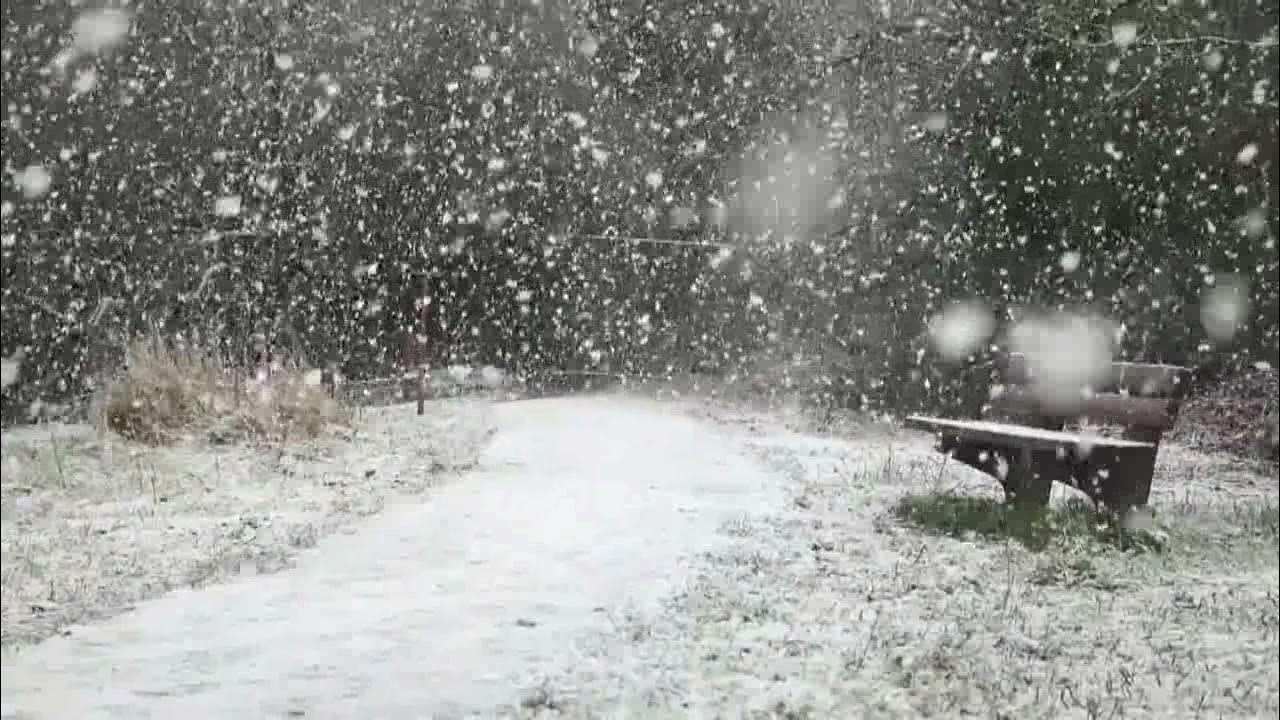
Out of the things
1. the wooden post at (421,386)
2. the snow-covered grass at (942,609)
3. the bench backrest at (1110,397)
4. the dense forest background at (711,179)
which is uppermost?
the dense forest background at (711,179)

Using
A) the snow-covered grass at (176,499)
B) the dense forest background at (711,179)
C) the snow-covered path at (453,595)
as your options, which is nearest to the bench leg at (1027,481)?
the dense forest background at (711,179)

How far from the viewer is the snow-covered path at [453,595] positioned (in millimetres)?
1602

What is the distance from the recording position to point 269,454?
1.75 meters

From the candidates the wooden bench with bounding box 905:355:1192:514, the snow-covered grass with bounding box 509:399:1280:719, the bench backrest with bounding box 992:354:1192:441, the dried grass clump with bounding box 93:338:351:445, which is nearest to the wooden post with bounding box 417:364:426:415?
the dried grass clump with bounding box 93:338:351:445

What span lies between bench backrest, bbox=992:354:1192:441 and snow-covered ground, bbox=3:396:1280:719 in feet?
0.46

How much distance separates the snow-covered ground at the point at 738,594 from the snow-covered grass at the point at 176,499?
83 millimetres

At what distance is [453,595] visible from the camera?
6.87 ft

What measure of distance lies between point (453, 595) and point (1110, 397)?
1.33 m

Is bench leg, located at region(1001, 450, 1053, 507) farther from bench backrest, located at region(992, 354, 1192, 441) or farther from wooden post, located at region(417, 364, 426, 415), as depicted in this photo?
wooden post, located at region(417, 364, 426, 415)

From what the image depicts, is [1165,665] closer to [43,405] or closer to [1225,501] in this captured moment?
[1225,501]

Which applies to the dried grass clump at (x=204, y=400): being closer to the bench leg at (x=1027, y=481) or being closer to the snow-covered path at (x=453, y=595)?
the snow-covered path at (x=453, y=595)

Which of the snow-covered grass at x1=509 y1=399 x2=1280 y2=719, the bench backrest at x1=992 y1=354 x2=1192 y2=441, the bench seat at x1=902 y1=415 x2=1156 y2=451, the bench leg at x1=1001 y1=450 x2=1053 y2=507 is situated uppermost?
the bench backrest at x1=992 y1=354 x2=1192 y2=441

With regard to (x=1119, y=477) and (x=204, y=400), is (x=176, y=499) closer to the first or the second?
(x=204, y=400)

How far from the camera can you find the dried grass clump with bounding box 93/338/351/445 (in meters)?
1.47
